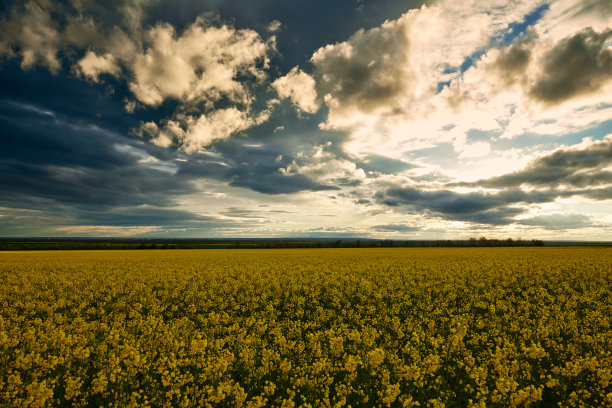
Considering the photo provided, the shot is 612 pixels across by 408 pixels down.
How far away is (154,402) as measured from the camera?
221 inches

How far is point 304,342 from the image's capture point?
9.26m

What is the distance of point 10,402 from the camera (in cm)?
553

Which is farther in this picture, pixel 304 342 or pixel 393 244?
pixel 393 244

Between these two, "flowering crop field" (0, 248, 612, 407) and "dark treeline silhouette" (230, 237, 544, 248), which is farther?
"dark treeline silhouette" (230, 237, 544, 248)

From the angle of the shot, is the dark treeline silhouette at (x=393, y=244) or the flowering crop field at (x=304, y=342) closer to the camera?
the flowering crop field at (x=304, y=342)

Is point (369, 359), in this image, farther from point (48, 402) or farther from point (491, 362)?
point (48, 402)

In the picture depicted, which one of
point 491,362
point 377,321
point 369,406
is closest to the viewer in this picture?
point 369,406

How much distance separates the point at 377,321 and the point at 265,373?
19.3 feet

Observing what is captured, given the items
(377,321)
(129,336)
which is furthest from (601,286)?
(129,336)

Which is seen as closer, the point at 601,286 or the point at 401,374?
the point at 401,374

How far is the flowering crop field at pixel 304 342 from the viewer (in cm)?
608

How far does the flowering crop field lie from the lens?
6.08 metres

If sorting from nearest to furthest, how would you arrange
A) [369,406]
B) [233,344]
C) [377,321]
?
[369,406], [233,344], [377,321]

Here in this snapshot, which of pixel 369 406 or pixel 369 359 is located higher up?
pixel 369 359
